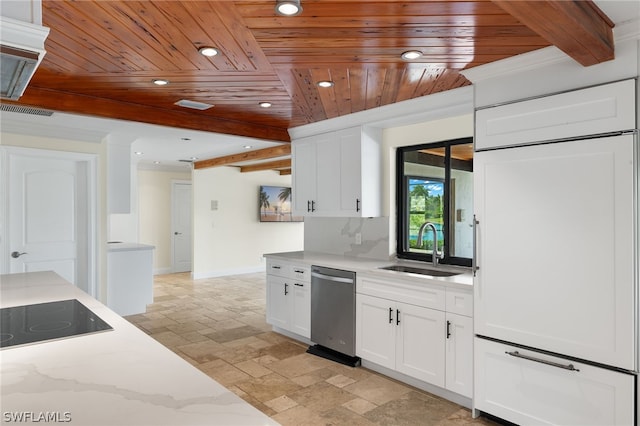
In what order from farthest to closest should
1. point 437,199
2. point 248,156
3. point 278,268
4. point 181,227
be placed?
point 181,227 → point 248,156 → point 278,268 → point 437,199

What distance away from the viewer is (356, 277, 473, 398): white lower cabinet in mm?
2887

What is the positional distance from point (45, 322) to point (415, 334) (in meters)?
2.40

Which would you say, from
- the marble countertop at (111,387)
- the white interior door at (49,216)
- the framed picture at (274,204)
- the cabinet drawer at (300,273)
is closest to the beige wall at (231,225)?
the framed picture at (274,204)

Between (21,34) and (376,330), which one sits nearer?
(21,34)

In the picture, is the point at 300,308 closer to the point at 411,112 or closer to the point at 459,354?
the point at 459,354

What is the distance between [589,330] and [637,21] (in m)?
1.59

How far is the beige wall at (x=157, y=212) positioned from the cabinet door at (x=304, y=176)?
4919 millimetres

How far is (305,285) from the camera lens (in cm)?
417

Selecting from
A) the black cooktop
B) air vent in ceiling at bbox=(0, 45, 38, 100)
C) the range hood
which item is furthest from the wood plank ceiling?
the black cooktop

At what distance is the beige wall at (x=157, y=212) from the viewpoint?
8461 millimetres

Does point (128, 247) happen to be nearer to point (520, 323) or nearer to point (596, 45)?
point (520, 323)

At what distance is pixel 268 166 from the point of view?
815 cm

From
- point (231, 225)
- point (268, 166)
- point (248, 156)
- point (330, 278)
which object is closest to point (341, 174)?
point (330, 278)

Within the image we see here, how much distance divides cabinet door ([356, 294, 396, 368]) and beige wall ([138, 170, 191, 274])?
625 cm
